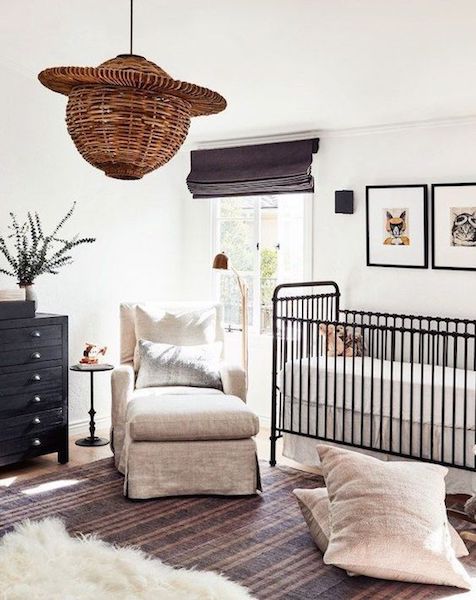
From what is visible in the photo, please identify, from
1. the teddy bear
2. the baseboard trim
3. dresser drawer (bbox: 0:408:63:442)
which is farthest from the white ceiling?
the baseboard trim

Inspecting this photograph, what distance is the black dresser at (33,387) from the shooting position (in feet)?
14.7

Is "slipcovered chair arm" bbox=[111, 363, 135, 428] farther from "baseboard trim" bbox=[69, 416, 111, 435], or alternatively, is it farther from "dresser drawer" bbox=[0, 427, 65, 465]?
"baseboard trim" bbox=[69, 416, 111, 435]

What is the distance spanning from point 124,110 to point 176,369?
2734 millimetres

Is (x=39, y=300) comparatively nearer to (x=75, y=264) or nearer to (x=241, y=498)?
(x=75, y=264)

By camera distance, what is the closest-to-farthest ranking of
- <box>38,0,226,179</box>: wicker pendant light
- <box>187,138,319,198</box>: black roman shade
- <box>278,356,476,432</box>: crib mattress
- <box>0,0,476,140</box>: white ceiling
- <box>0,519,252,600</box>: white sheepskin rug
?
<box>38,0,226,179</box>: wicker pendant light
<box>0,519,252,600</box>: white sheepskin rug
<box>0,0,476,140</box>: white ceiling
<box>278,356,476,432</box>: crib mattress
<box>187,138,319,198</box>: black roman shade

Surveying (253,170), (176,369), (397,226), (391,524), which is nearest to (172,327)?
(176,369)

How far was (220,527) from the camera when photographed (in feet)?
12.2

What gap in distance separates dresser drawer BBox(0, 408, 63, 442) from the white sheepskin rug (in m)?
1.24

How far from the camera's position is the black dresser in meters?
4.47

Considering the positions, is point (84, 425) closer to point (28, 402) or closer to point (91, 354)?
point (91, 354)

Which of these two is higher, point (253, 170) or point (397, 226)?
point (253, 170)

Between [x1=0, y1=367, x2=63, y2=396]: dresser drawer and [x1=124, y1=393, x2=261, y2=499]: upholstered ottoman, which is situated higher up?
[x1=0, y1=367, x2=63, y2=396]: dresser drawer

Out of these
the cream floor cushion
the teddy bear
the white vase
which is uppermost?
the white vase

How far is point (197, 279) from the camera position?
6.15 metres
